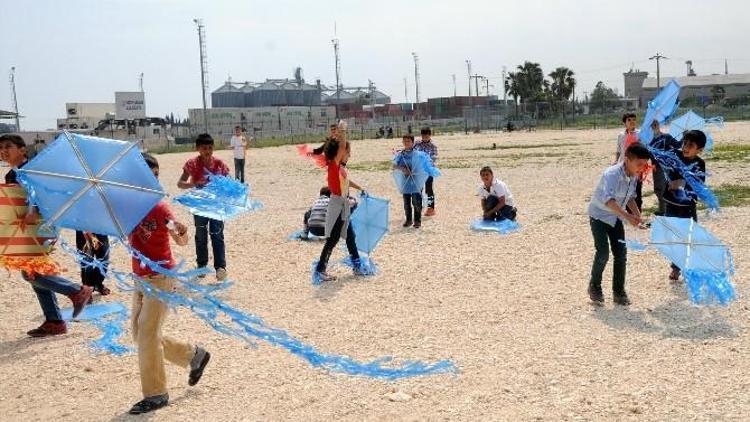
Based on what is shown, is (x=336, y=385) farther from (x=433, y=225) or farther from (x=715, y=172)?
(x=715, y=172)

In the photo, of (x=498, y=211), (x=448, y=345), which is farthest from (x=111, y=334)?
(x=498, y=211)

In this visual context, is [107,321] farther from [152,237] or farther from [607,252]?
[607,252]

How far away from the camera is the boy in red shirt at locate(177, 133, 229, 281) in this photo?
9273 millimetres

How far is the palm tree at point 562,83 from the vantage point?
89062 millimetres

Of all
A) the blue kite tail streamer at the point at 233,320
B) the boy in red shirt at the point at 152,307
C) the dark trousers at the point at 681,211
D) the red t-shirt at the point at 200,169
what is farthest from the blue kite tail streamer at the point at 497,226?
the boy in red shirt at the point at 152,307

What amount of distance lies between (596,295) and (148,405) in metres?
4.31

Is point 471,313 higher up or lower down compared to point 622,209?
lower down

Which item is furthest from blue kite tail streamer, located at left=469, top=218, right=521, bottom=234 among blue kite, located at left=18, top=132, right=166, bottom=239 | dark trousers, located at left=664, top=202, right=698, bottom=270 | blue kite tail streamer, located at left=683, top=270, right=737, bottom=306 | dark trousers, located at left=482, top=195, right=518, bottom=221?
blue kite, located at left=18, top=132, right=166, bottom=239

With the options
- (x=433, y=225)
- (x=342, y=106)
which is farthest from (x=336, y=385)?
(x=342, y=106)

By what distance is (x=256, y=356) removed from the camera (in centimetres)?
646

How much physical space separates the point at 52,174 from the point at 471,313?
4065 mm

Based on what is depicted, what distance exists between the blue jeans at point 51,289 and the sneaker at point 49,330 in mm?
47

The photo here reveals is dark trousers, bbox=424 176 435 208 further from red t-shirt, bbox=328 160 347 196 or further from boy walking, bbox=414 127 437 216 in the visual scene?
red t-shirt, bbox=328 160 347 196

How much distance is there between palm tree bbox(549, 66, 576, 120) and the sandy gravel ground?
80.6 m
